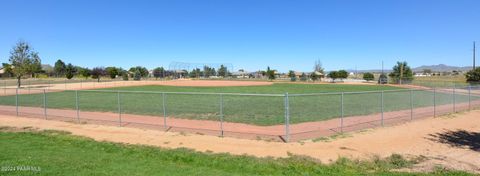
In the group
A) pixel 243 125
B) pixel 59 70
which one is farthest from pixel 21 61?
pixel 59 70

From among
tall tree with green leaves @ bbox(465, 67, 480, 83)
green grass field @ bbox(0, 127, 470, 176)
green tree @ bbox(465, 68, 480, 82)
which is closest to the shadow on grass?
green grass field @ bbox(0, 127, 470, 176)

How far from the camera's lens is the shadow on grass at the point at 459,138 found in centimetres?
1131

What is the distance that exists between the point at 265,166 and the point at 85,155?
4.40 m

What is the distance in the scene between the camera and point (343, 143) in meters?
11.4

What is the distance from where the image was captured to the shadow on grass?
11307 mm

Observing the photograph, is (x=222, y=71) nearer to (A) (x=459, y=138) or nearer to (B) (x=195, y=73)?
(B) (x=195, y=73)

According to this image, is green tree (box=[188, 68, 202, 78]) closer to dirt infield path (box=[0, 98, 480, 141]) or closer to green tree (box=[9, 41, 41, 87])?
green tree (box=[9, 41, 41, 87])

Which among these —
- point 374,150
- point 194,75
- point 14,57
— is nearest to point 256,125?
point 374,150

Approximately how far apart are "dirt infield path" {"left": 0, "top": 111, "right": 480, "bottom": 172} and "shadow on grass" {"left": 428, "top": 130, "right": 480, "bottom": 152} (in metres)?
Answer: 0.16

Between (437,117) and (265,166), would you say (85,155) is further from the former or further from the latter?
(437,117)

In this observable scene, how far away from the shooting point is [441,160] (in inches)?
368

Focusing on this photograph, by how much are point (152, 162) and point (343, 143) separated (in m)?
5.90

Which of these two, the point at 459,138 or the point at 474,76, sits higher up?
the point at 474,76

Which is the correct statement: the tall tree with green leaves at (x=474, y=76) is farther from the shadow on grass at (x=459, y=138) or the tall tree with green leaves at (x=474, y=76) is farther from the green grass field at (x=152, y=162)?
the green grass field at (x=152, y=162)
